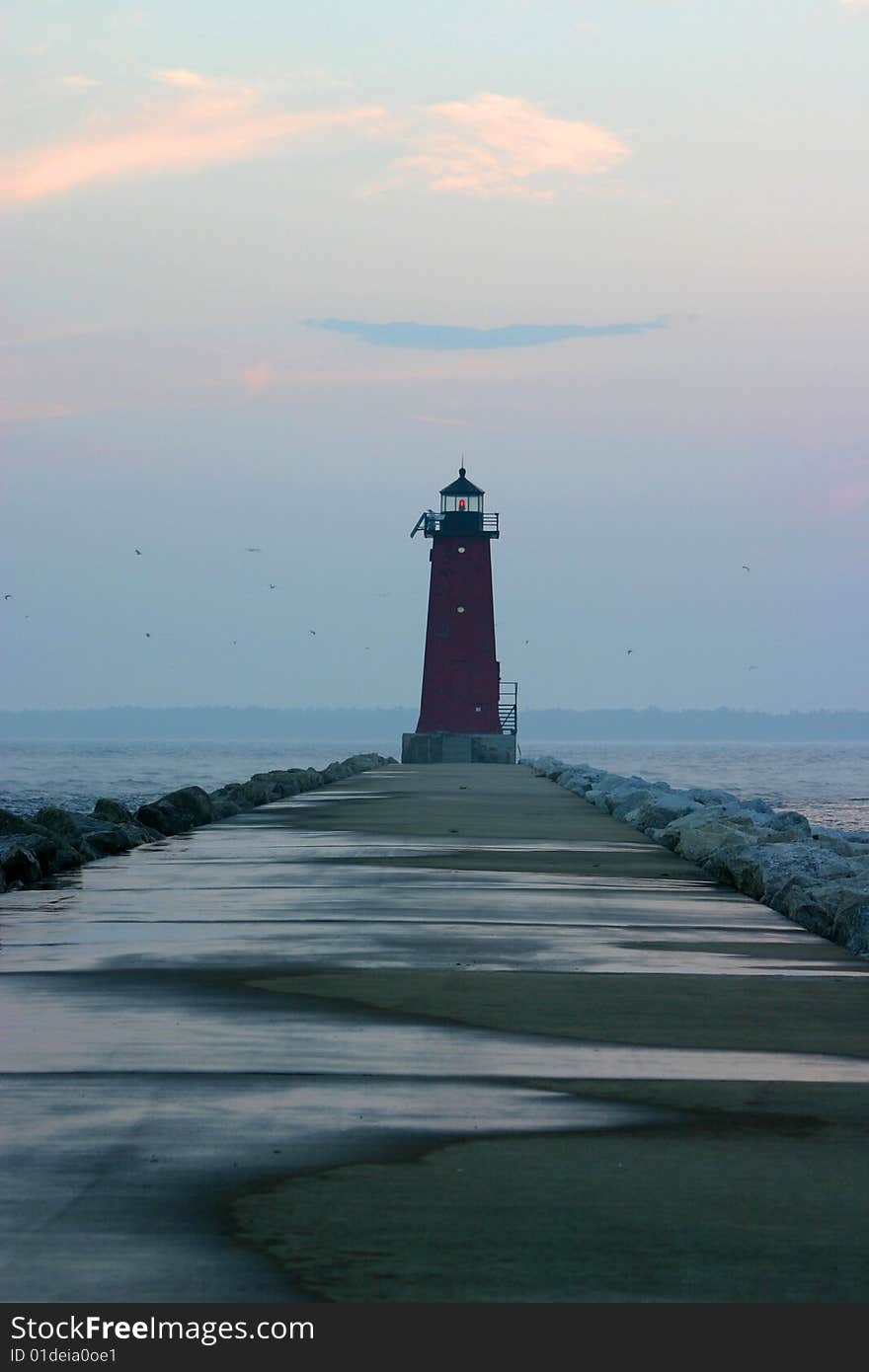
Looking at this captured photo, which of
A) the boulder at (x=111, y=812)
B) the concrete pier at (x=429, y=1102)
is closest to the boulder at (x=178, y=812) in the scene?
the boulder at (x=111, y=812)

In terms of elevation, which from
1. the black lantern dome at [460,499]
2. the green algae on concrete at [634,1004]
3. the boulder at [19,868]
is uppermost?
the black lantern dome at [460,499]

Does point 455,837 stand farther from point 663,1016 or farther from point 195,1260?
point 195,1260

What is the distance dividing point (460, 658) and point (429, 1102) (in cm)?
4548

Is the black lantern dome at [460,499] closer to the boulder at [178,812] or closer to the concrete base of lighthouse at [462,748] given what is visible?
the concrete base of lighthouse at [462,748]

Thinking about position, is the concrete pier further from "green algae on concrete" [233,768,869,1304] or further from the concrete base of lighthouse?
the concrete base of lighthouse

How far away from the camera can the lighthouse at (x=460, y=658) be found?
51062 millimetres

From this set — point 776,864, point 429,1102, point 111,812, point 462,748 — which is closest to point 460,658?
point 462,748

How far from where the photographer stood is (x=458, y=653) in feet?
169

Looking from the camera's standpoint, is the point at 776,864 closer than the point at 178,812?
Yes

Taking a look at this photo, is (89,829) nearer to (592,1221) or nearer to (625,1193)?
(625,1193)

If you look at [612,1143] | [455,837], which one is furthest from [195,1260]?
[455,837]

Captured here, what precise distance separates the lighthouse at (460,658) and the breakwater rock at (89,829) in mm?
23003

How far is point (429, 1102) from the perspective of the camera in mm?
6047

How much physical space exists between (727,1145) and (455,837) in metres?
13.1
